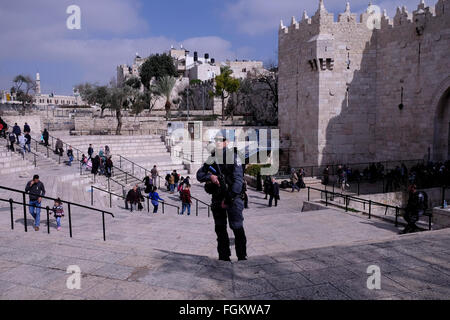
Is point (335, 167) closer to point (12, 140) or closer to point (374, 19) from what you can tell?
point (374, 19)

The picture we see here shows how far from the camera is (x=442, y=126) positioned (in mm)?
18141

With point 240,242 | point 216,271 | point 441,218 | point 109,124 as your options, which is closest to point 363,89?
point 441,218

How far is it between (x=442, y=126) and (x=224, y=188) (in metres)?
17.5

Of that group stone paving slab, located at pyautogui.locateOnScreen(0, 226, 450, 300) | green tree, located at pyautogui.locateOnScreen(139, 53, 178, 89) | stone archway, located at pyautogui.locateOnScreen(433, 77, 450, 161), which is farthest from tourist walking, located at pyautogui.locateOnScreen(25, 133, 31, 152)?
green tree, located at pyautogui.locateOnScreen(139, 53, 178, 89)

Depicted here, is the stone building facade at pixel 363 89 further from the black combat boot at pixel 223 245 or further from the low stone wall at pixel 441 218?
the black combat boot at pixel 223 245

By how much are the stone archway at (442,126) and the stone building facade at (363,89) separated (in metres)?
0.05

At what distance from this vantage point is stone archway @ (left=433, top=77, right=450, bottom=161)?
57.7 feet

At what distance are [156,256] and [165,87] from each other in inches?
1618

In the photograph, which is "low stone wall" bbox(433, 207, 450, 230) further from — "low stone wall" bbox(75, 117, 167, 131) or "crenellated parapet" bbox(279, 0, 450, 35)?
"low stone wall" bbox(75, 117, 167, 131)

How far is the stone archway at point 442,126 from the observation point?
1759 centimetres

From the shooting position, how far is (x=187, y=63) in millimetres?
77250

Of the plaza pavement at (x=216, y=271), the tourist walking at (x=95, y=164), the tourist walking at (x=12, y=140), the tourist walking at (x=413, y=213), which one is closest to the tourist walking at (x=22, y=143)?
the tourist walking at (x=12, y=140)

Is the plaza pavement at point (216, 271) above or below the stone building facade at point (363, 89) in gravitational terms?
below
